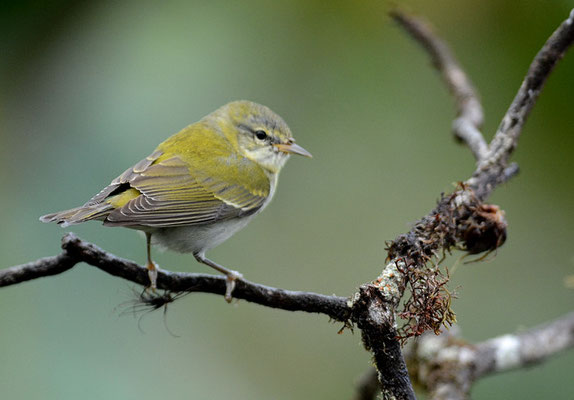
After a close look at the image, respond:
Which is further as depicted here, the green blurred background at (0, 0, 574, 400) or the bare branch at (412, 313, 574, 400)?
the green blurred background at (0, 0, 574, 400)

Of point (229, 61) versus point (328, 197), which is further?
point (328, 197)

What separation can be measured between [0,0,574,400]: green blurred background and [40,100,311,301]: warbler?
0.63ft

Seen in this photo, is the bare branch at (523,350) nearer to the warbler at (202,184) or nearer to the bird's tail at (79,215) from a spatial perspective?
the warbler at (202,184)

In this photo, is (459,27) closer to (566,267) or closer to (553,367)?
(566,267)

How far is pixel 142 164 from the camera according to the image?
2998mm

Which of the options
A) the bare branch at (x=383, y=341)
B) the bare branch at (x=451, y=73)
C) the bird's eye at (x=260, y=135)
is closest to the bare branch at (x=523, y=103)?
the bare branch at (x=451, y=73)

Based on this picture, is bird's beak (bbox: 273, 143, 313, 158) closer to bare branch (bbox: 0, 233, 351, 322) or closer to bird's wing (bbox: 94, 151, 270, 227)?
bird's wing (bbox: 94, 151, 270, 227)

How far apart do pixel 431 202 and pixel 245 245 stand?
1.15 m

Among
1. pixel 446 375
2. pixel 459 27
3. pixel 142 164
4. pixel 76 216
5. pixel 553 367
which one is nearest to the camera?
pixel 76 216

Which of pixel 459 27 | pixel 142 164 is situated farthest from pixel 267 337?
pixel 459 27

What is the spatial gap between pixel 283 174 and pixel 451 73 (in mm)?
1298

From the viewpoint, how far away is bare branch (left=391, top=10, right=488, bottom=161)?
3156 mm

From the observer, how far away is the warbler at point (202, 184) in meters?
2.72

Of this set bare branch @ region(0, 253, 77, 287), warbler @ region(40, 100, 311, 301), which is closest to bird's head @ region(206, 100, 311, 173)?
warbler @ region(40, 100, 311, 301)
